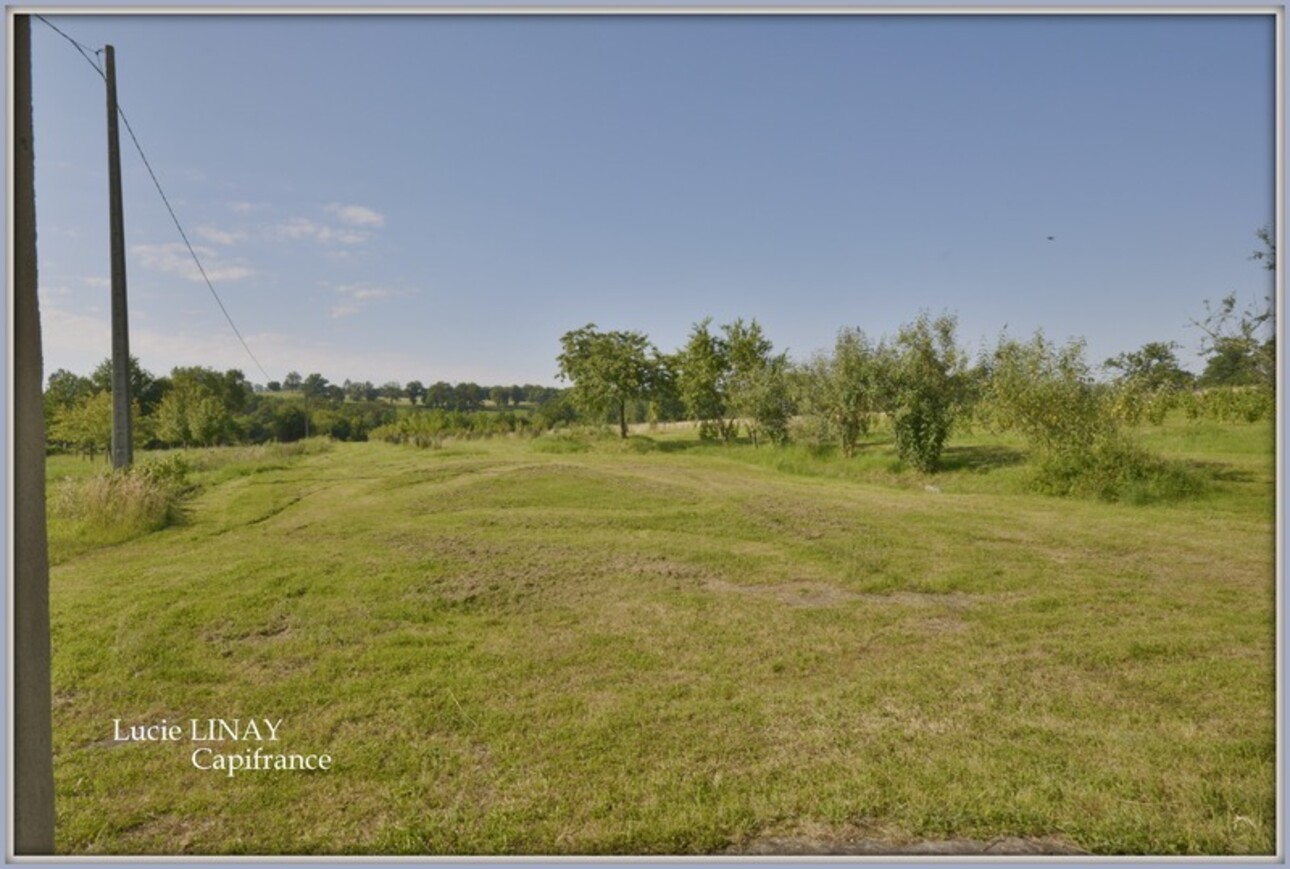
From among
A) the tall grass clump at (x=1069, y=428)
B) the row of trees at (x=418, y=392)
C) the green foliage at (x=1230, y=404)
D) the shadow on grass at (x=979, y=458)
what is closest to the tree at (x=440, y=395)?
the row of trees at (x=418, y=392)

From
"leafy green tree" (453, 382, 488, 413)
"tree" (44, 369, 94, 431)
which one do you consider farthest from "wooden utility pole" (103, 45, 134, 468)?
"leafy green tree" (453, 382, 488, 413)

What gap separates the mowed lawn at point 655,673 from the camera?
1.80 m

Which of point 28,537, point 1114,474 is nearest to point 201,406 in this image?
point 28,537

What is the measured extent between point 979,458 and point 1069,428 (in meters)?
1.38

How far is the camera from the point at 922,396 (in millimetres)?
8156

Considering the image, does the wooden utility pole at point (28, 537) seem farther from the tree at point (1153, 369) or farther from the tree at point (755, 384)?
the tree at point (1153, 369)

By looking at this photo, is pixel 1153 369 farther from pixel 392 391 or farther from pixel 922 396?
pixel 392 391

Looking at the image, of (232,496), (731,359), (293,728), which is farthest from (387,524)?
(731,359)

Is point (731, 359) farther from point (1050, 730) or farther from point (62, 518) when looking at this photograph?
point (62, 518)

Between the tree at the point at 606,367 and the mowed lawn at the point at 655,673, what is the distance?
0.70m

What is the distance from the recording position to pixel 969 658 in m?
2.71

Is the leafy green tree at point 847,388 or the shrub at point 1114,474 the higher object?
the leafy green tree at point 847,388

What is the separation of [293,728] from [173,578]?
1.83 m

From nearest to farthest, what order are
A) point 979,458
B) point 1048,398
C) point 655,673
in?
point 655,673 → point 1048,398 → point 979,458
